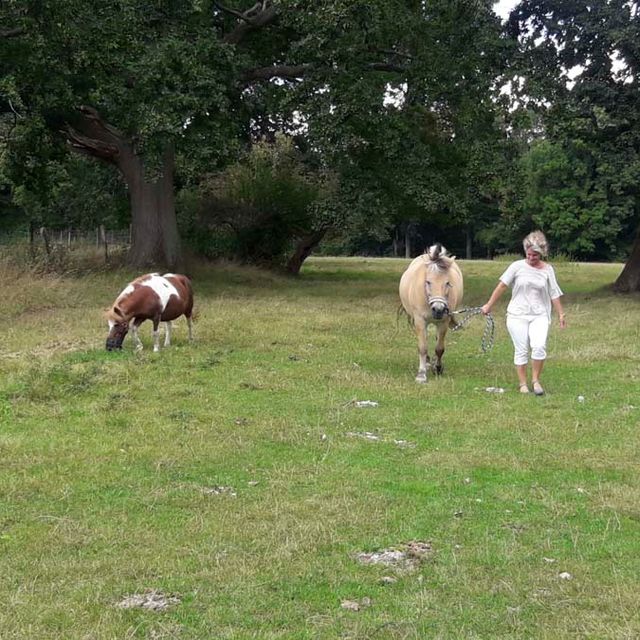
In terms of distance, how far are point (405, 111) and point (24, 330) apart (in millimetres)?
14363

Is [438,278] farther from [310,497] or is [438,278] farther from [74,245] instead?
[74,245]

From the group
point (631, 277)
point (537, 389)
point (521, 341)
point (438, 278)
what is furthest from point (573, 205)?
point (537, 389)

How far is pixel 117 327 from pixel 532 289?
6.54 metres

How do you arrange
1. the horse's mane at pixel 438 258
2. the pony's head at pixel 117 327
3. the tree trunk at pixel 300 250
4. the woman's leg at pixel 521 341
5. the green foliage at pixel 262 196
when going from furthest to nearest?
the tree trunk at pixel 300 250 → the green foliage at pixel 262 196 → the pony's head at pixel 117 327 → the horse's mane at pixel 438 258 → the woman's leg at pixel 521 341

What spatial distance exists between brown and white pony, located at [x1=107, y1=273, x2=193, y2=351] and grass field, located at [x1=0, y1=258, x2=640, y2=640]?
0.40 meters

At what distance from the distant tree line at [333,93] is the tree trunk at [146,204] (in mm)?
53

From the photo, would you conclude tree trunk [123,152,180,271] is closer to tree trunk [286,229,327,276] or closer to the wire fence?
the wire fence

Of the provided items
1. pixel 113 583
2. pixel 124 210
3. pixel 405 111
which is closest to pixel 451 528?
pixel 113 583

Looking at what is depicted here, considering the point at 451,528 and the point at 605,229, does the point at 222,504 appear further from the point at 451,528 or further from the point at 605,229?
the point at 605,229

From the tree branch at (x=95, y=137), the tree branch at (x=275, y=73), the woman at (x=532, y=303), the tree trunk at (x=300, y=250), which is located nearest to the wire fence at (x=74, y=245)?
the tree branch at (x=95, y=137)

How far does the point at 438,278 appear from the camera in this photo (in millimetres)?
10516

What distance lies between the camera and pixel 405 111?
76.6 feet

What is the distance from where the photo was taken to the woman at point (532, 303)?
9.65 metres

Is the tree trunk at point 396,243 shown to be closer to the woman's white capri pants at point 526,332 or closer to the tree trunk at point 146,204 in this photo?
the tree trunk at point 146,204
